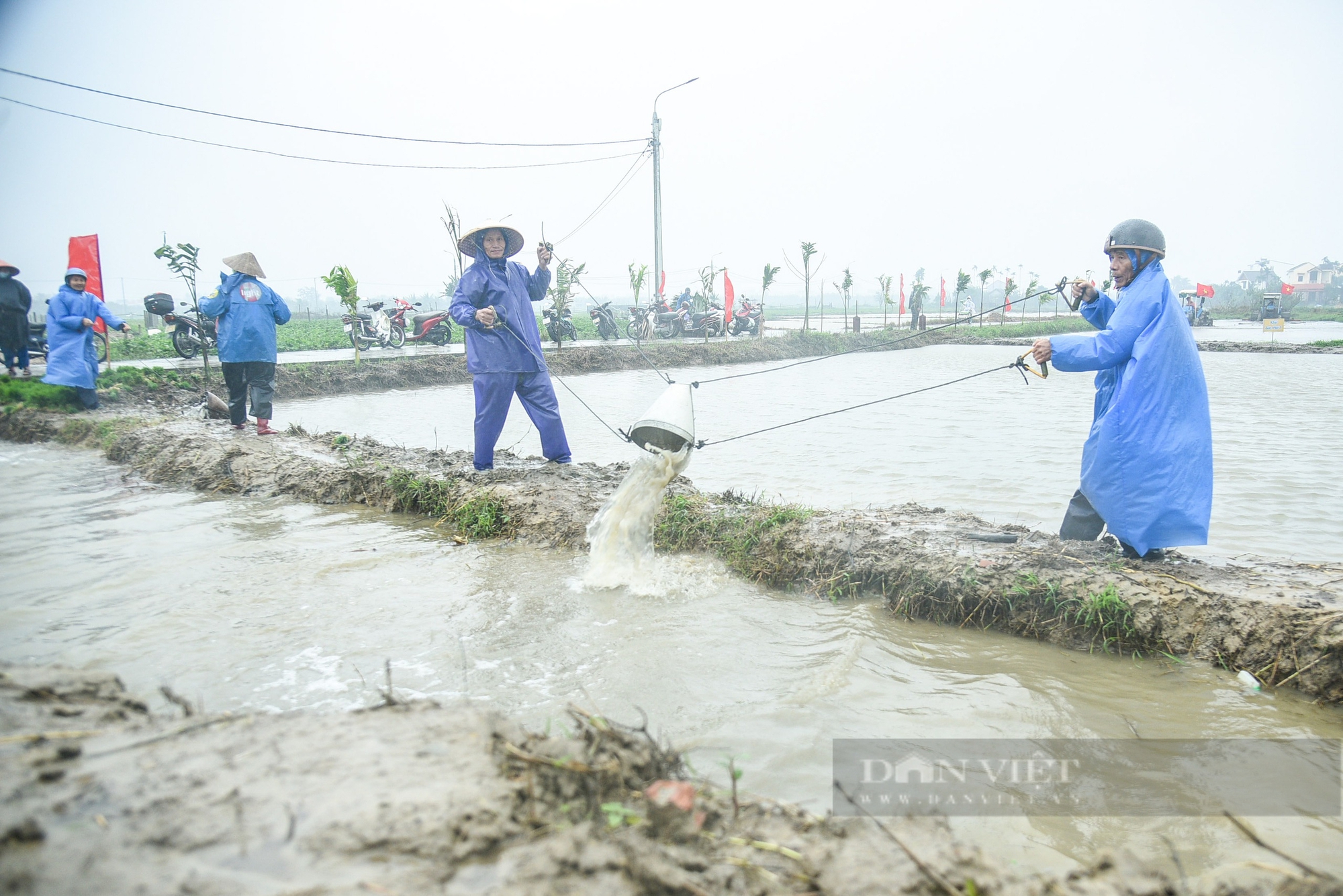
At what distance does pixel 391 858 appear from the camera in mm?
1410

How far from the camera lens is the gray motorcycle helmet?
11.9 feet

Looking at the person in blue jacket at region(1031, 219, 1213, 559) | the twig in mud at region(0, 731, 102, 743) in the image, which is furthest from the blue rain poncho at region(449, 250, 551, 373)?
the twig in mud at region(0, 731, 102, 743)

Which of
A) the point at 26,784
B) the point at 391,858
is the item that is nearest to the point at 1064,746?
the point at 391,858

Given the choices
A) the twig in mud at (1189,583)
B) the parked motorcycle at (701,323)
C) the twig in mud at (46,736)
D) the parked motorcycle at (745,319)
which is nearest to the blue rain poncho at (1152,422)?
the twig in mud at (1189,583)

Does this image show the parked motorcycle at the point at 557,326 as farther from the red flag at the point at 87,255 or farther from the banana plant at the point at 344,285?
the red flag at the point at 87,255

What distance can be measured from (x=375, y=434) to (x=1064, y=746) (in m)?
7.69

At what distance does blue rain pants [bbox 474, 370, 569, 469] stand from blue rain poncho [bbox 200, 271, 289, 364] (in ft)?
8.62

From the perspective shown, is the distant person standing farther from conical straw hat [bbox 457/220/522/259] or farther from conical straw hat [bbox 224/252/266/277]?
conical straw hat [bbox 457/220/522/259]

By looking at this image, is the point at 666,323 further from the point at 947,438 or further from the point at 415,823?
the point at 415,823

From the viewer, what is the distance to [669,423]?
12.8 ft

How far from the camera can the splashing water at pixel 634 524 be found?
13.6ft

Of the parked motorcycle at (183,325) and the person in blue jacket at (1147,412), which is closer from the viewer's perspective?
the person in blue jacket at (1147,412)

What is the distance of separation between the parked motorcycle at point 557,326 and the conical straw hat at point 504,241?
9852mm

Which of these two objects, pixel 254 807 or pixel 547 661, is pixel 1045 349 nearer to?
pixel 547 661
